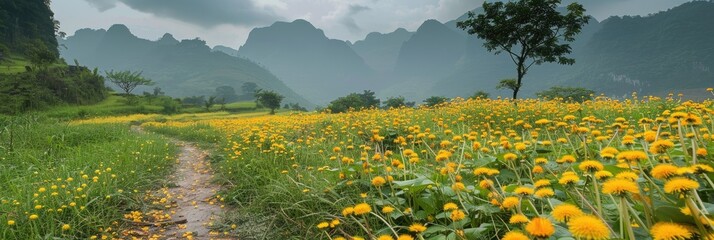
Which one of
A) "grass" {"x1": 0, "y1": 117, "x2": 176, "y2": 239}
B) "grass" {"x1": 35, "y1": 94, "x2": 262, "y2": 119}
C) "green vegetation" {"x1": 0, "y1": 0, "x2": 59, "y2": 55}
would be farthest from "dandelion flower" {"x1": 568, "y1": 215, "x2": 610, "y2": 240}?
"green vegetation" {"x1": 0, "y1": 0, "x2": 59, "y2": 55}

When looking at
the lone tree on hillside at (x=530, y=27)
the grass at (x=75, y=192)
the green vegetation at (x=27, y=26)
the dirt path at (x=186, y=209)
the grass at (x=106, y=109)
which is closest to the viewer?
the grass at (x=75, y=192)

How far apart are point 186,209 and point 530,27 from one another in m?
21.6

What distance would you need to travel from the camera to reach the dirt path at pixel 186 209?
440 cm

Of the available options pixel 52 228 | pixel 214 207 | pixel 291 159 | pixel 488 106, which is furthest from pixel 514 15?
pixel 52 228

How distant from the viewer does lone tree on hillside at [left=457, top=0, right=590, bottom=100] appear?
20.9 m

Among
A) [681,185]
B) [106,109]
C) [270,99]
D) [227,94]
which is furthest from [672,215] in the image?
[227,94]

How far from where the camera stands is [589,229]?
1262 millimetres

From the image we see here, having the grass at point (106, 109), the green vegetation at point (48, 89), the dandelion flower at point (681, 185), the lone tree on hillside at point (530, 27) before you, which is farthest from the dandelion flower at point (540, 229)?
the green vegetation at point (48, 89)

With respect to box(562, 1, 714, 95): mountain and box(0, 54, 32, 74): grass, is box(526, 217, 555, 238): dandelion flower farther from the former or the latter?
box(562, 1, 714, 95): mountain

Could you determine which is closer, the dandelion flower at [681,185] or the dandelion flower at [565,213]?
the dandelion flower at [681,185]

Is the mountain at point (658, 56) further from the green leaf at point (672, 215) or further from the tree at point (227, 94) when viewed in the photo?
the green leaf at point (672, 215)

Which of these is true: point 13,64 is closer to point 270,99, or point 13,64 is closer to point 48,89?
point 48,89

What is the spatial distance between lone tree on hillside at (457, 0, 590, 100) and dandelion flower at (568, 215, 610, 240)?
69.5 feet

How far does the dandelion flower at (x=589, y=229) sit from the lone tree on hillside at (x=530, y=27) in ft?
69.5
